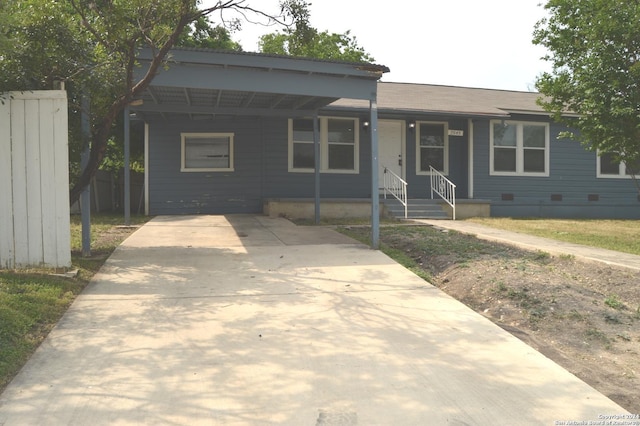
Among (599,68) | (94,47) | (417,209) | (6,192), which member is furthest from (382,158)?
(6,192)

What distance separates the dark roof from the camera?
45.9ft

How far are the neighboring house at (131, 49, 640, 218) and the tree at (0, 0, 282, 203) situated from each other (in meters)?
4.16

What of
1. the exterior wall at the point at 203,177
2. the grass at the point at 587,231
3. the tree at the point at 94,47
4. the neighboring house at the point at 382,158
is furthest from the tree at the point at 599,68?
the exterior wall at the point at 203,177

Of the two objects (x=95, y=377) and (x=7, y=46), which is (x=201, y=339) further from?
(x=7, y=46)

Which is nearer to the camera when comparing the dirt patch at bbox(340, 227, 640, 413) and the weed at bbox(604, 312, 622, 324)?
→ the dirt patch at bbox(340, 227, 640, 413)

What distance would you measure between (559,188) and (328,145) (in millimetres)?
7318

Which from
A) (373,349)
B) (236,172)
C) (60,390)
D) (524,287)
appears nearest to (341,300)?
(373,349)

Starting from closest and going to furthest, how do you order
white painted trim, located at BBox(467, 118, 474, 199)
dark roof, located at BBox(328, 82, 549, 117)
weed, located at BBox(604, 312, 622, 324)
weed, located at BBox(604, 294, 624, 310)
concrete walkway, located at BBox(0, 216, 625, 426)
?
1. concrete walkway, located at BBox(0, 216, 625, 426)
2. weed, located at BBox(604, 312, 622, 324)
3. weed, located at BBox(604, 294, 624, 310)
4. dark roof, located at BBox(328, 82, 549, 117)
5. white painted trim, located at BBox(467, 118, 474, 199)

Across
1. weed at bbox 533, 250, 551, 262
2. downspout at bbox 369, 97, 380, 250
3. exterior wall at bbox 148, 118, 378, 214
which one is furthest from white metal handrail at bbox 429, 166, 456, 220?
weed at bbox 533, 250, 551, 262

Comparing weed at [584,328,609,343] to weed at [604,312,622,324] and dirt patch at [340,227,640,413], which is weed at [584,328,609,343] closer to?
dirt patch at [340,227,640,413]

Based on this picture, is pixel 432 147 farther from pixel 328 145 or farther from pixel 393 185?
pixel 328 145

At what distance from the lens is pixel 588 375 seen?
3.59 metres

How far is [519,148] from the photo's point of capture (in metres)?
15.4


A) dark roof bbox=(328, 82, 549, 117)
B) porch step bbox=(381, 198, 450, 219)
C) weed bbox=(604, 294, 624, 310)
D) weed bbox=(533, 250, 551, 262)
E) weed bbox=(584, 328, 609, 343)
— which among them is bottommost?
weed bbox=(584, 328, 609, 343)
